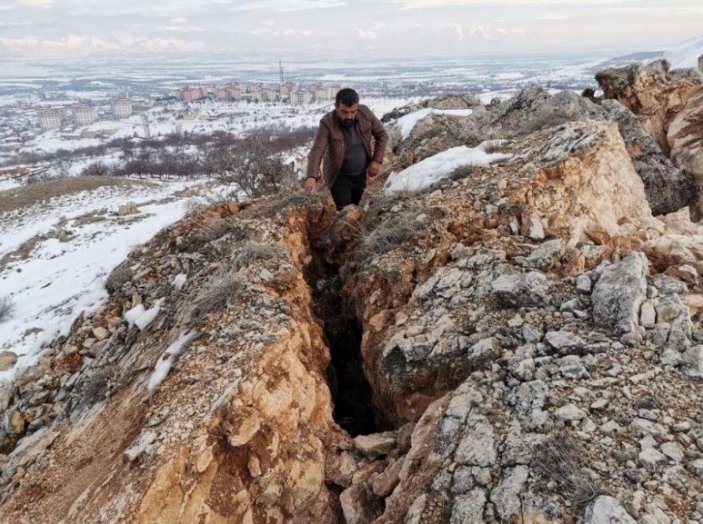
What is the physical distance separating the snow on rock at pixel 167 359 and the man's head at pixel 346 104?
3.08 m

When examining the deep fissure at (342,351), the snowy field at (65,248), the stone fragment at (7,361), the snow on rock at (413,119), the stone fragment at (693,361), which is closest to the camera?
the stone fragment at (693,361)

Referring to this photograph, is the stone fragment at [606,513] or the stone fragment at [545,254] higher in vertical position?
the stone fragment at [545,254]

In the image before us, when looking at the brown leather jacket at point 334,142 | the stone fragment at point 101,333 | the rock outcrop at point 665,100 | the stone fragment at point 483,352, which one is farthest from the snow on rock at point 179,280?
the rock outcrop at point 665,100

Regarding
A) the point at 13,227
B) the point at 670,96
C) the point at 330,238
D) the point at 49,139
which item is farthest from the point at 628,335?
the point at 49,139

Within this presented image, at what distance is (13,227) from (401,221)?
36.3 metres

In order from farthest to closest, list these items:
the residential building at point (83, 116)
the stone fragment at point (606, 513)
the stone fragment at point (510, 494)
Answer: the residential building at point (83, 116), the stone fragment at point (510, 494), the stone fragment at point (606, 513)

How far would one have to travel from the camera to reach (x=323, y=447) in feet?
11.8

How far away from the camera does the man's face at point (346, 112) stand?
18.1 feet

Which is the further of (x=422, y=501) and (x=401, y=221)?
(x=401, y=221)

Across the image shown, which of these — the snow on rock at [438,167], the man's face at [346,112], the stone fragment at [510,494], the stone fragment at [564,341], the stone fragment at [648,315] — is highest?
the man's face at [346,112]

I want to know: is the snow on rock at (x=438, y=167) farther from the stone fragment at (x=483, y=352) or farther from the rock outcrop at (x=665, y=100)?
the rock outcrop at (x=665, y=100)

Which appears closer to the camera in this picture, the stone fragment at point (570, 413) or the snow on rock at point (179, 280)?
the stone fragment at point (570, 413)

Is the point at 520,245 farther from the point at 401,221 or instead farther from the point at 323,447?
the point at 323,447

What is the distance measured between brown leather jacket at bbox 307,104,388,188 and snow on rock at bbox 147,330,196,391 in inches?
100
